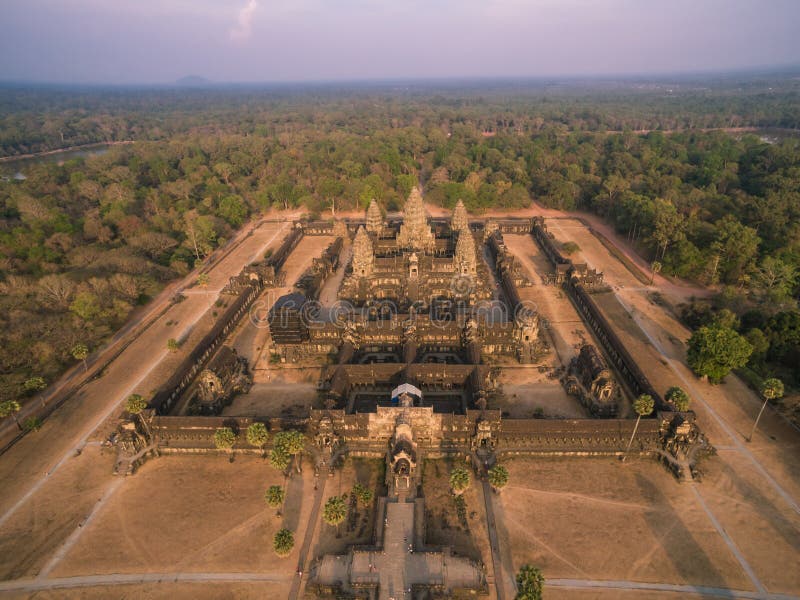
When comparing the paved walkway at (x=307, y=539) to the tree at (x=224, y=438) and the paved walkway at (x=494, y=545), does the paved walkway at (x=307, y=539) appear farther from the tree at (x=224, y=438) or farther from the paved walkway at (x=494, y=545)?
the paved walkway at (x=494, y=545)

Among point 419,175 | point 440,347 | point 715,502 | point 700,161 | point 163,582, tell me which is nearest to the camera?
point 163,582

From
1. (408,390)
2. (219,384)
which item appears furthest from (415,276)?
(219,384)

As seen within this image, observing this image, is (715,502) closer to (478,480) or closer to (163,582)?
(478,480)

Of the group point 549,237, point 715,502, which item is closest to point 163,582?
point 715,502

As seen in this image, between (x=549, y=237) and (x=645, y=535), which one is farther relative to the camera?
(x=549, y=237)

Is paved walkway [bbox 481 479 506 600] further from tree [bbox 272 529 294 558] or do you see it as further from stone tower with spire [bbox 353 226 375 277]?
stone tower with spire [bbox 353 226 375 277]

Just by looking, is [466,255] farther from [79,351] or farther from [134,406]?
[79,351]

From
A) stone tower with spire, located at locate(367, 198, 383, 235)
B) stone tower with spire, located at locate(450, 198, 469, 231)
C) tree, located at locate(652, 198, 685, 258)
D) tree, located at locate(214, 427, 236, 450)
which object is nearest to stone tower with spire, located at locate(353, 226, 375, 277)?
stone tower with spire, located at locate(367, 198, 383, 235)
